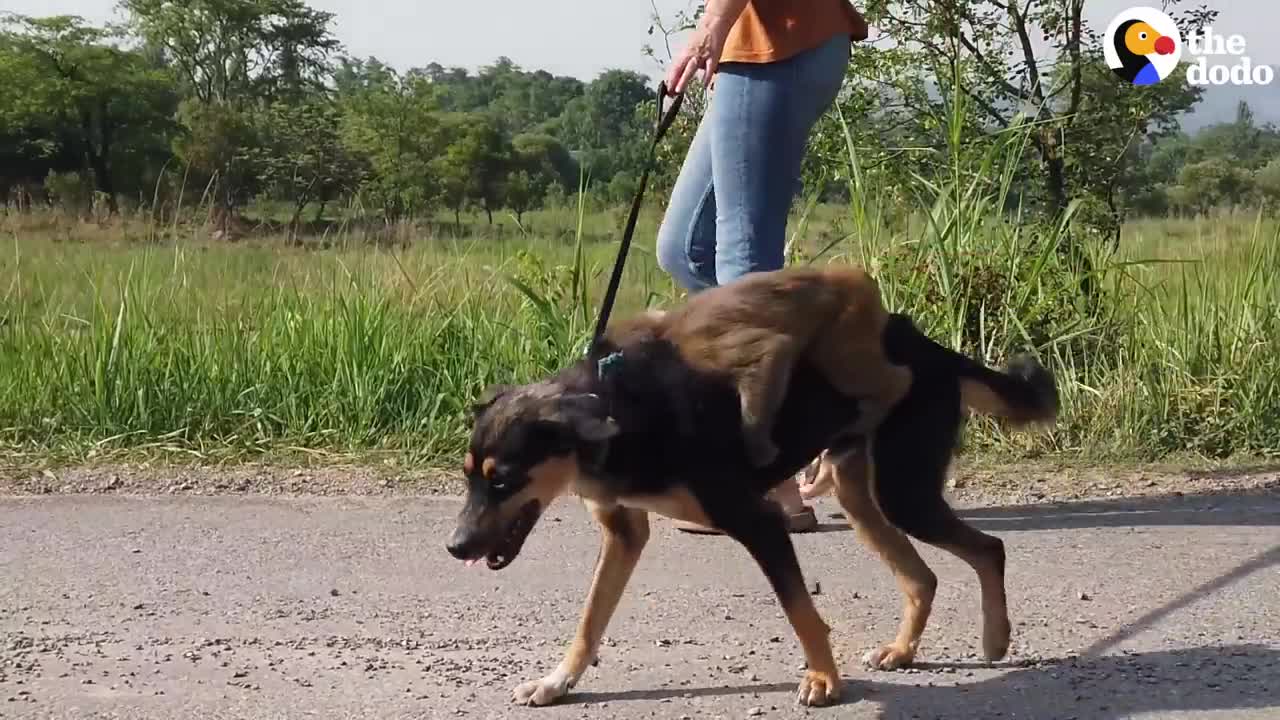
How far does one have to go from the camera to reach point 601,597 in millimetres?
3426

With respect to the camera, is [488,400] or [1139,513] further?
[1139,513]

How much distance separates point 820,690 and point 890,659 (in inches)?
15.3

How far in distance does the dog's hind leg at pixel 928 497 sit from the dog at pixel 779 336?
0.08m

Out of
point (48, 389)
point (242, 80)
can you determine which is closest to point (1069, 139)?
point (48, 389)

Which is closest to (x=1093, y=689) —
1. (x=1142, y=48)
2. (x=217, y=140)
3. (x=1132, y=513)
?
(x=1132, y=513)

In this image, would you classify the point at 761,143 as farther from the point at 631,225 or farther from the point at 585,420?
the point at 585,420

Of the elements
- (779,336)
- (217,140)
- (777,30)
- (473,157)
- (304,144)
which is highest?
(217,140)

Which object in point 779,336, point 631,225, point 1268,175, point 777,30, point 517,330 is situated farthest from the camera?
point 1268,175

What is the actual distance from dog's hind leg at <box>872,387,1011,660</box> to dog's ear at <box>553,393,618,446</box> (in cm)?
83

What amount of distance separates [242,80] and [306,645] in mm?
39033

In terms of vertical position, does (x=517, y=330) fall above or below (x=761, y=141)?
below

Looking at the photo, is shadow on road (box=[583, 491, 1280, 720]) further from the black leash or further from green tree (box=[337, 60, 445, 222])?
green tree (box=[337, 60, 445, 222])

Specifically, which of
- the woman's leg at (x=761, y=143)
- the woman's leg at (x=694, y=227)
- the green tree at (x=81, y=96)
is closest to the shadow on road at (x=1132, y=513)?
the woman's leg at (x=761, y=143)

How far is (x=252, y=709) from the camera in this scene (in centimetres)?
322
